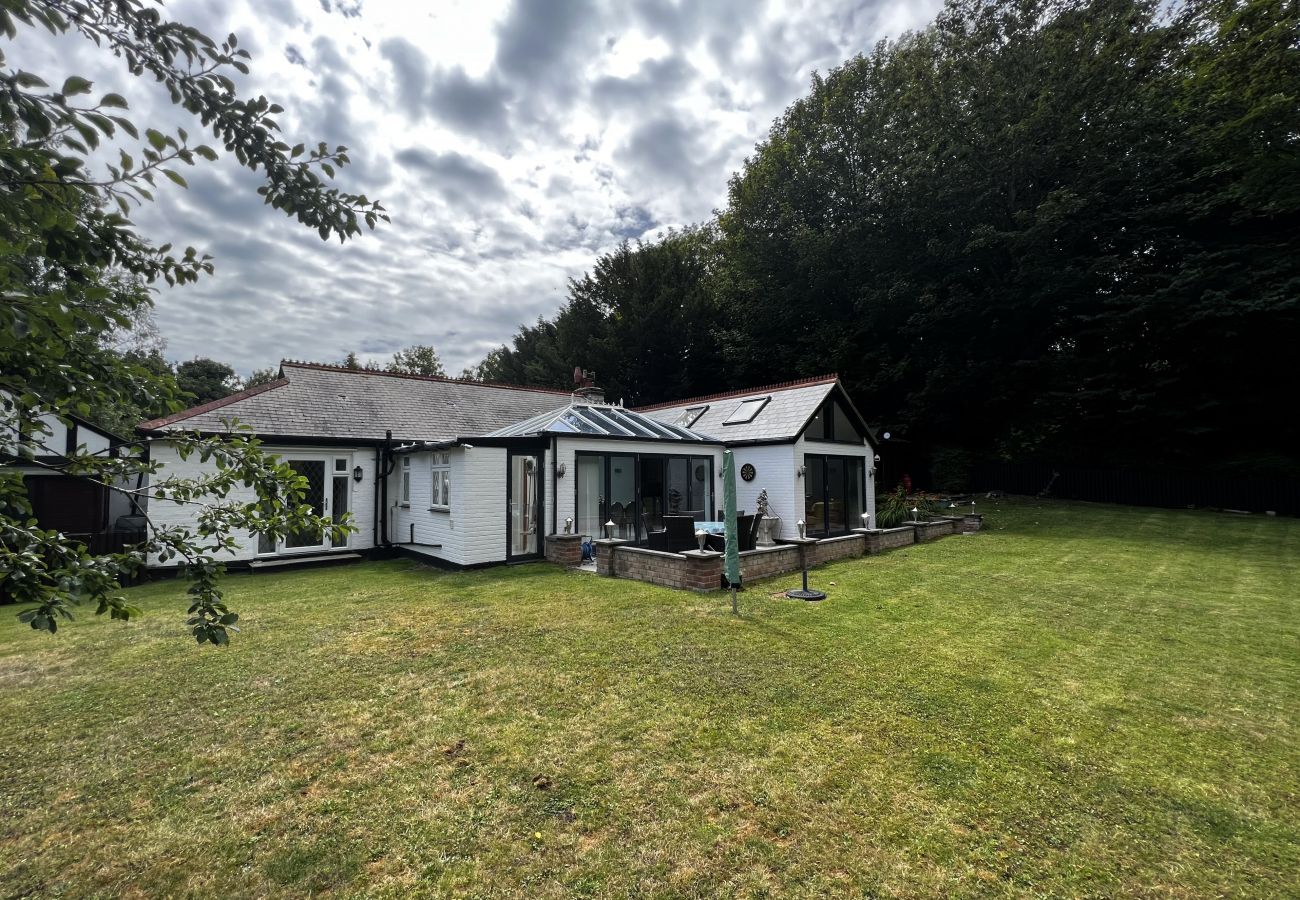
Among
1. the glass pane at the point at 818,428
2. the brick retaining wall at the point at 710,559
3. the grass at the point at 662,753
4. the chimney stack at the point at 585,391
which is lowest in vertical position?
the grass at the point at 662,753

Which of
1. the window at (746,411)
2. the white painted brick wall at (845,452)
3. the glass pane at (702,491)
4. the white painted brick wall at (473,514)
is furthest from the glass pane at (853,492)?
the white painted brick wall at (473,514)

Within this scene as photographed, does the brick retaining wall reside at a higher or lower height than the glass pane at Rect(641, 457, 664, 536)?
lower

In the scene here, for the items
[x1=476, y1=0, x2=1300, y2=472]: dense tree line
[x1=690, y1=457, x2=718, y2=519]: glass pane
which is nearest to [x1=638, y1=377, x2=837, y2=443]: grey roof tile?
[x1=690, y1=457, x2=718, y2=519]: glass pane

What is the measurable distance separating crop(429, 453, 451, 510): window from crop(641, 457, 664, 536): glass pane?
464 cm

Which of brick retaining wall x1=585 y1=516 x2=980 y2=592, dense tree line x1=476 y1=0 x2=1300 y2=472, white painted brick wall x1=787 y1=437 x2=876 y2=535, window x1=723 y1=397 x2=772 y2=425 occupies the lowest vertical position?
brick retaining wall x1=585 y1=516 x2=980 y2=592

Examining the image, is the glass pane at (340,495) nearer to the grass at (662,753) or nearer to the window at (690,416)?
the grass at (662,753)

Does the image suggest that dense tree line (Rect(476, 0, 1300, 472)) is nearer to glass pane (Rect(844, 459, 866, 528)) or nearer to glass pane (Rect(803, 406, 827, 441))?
glass pane (Rect(844, 459, 866, 528))

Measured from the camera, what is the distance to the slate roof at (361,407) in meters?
12.1

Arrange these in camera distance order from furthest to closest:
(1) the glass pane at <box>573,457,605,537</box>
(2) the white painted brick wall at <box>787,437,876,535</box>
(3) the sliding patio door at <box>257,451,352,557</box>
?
(2) the white painted brick wall at <box>787,437,876,535</box>
(1) the glass pane at <box>573,457,605,537</box>
(3) the sliding patio door at <box>257,451,352,557</box>

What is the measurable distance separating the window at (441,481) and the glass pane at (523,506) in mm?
1398

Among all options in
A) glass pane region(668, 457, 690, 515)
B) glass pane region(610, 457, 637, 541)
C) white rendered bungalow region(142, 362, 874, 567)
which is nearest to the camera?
white rendered bungalow region(142, 362, 874, 567)

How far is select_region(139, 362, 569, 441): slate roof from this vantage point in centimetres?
1210

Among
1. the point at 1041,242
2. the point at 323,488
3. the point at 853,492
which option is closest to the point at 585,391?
the point at 323,488

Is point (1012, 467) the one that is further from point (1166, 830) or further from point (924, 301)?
point (1166, 830)
